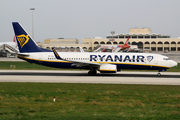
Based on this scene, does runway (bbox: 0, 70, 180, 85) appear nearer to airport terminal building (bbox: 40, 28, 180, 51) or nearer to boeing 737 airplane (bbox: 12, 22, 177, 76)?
boeing 737 airplane (bbox: 12, 22, 177, 76)

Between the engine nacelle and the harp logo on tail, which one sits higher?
the harp logo on tail

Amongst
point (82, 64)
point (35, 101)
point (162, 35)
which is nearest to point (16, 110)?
point (35, 101)

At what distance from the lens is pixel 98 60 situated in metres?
35.1

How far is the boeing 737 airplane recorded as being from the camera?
34.3 m

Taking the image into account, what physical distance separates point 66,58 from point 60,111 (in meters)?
22.6

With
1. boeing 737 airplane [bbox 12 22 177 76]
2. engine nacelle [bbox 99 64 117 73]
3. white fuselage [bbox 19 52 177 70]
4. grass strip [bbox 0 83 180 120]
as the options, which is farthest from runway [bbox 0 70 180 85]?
grass strip [bbox 0 83 180 120]

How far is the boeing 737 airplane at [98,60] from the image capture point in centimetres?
3431

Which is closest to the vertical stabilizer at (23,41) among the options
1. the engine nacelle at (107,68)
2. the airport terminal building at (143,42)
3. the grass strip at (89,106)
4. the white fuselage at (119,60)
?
the white fuselage at (119,60)

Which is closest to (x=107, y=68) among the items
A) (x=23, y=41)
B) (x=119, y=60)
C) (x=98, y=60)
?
(x=98, y=60)

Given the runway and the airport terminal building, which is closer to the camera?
the runway

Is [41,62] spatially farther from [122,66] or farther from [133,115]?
[133,115]

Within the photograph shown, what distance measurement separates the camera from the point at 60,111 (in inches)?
529

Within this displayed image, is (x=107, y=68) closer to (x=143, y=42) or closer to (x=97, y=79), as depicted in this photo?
(x=97, y=79)

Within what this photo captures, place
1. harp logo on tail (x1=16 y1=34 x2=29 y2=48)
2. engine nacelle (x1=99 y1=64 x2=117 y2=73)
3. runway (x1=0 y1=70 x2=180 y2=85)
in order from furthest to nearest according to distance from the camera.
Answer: harp logo on tail (x1=16 y1=34 x2=29 y2=48) < engine nacelle (x1=99 y1=64 x2=117 y2=73) < runway (x1=0 y1=70 x2=180 y2=85)
